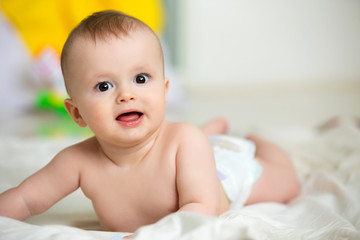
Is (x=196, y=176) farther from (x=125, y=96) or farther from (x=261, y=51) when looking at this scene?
(x=261, y=51)

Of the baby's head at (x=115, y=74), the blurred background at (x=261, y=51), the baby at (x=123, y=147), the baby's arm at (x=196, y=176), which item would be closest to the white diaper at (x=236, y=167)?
the baby at (x=123, y=147)

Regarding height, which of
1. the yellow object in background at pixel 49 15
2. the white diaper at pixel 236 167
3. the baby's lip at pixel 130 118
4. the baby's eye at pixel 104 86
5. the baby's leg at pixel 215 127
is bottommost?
the white diaper at pixel 236 167

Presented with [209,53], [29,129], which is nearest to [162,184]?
[29,129]

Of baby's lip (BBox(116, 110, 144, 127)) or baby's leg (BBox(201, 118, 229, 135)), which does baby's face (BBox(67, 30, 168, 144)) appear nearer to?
baby's lip (BBox(116, 110, 144, 127))

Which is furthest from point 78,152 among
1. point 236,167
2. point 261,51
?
point 261,51

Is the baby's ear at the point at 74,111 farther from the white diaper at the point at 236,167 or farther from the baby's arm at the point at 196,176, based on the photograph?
the white diaper at the point at 236,167

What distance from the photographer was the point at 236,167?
1086 mm

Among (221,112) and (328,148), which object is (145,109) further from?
(221,112)

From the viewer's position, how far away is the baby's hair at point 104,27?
0.77 meters

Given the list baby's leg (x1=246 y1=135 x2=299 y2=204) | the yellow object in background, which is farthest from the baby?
the yellow object in background

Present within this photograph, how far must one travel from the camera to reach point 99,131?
0.79 meters

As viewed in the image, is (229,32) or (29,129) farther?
(229,32)

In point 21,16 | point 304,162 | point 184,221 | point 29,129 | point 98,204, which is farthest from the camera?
point 21,16

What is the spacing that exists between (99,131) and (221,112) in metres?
2.09
